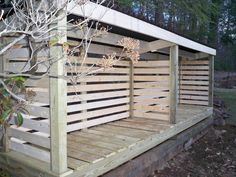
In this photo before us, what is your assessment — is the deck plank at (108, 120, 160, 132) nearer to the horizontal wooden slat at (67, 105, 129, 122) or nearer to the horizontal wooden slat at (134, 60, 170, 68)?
the horizontal wooden slat at (67, 105, 129, 122)

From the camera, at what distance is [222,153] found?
5.62 metres

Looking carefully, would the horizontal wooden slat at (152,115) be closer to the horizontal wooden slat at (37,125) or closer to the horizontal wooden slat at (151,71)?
the horizontal wooden slat at (151,71)

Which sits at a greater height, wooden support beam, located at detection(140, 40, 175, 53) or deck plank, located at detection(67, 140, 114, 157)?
wooden support beam, located at detection(140, 40, 175, 53)

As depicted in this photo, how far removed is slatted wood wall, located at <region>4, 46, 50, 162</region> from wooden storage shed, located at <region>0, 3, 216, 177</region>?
0.01m

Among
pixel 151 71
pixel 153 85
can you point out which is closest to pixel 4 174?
pixel 153 85

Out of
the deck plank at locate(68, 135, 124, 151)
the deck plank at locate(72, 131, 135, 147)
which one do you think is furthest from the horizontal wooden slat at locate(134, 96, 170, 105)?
the deck plank at locate(68, 135, 124, 151)

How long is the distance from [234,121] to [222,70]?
1208 centimetres

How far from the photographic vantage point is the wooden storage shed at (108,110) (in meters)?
2.78

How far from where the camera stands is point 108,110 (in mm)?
5078

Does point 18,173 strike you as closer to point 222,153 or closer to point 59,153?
point 59,153

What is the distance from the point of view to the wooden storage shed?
2.78 m

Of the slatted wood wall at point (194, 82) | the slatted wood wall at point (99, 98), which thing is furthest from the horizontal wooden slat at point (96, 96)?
the slatted wood wall at point (194, 82)

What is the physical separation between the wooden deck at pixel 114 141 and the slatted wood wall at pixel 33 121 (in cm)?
39

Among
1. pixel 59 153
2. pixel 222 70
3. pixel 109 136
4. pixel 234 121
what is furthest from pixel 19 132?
pixel 222 70
